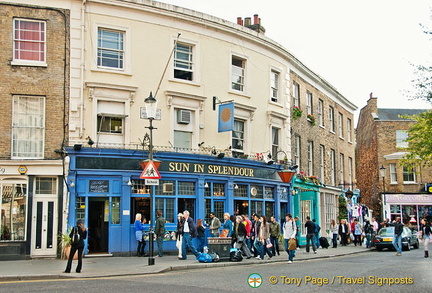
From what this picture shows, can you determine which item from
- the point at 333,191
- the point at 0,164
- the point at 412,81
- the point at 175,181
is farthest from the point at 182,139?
the point at 333,191

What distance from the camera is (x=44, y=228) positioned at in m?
20.9

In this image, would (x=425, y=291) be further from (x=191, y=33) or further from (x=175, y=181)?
(x=191, y=33)

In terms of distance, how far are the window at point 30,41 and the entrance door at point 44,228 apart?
18.4 ft

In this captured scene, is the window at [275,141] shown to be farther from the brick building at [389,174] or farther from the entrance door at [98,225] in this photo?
the brick building at [389,174]

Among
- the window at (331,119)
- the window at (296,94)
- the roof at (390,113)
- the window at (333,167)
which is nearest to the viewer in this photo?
the window at (296,94)

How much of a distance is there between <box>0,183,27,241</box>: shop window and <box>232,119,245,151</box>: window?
10234 mm

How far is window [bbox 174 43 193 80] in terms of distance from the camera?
959 inches

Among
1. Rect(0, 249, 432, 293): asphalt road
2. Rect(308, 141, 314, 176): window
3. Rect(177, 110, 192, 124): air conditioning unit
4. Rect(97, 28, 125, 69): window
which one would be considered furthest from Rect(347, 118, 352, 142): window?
Rect(0, 249, 432, 293): asphalt road

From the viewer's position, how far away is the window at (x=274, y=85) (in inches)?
1145

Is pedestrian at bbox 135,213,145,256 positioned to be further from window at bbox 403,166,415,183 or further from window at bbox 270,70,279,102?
window at bbox 403,166,415,183

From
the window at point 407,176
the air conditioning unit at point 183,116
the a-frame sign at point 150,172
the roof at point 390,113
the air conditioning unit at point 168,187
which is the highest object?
the roof at point 390,113

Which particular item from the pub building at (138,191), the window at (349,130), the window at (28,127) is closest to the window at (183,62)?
the pub building at (138,191)

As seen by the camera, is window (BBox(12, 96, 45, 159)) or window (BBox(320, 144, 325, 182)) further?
window (BBox(320, 144, 325, 182))

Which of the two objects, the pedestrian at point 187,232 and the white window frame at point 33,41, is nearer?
the pedestrian at point 187,232
